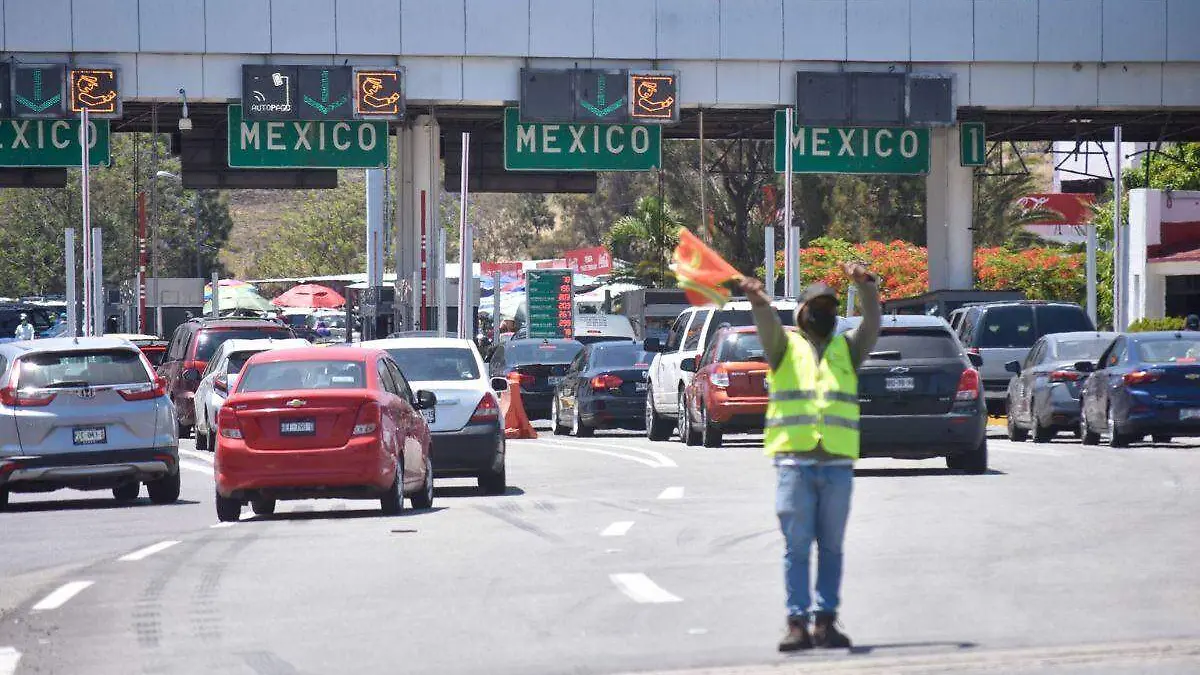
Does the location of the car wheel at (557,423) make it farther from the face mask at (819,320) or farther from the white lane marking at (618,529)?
the face mask at (819,320)

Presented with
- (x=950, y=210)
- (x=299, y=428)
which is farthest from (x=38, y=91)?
(x=299, y=428)

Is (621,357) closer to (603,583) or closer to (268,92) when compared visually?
(268,92)

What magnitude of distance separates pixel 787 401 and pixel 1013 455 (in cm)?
1693

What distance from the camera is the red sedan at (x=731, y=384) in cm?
2823

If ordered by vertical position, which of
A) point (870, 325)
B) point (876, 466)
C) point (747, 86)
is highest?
point (747, 86)

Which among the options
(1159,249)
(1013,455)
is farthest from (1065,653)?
(1159,249)

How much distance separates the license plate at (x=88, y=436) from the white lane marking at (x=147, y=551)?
163 inches

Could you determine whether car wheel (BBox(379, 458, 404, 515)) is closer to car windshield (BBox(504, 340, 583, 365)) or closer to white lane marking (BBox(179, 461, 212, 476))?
white lane marking (BBox(179, 461, 212, 476))

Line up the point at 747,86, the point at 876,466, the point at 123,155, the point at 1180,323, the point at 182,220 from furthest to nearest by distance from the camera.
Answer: the point at 182,220, the point at 123,155, the point at 747,86, the point at 1180,323, the point at 876,466

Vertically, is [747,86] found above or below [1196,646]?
above

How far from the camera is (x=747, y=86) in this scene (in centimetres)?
4922

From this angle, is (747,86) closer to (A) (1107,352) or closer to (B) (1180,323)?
(B) (1180,323)

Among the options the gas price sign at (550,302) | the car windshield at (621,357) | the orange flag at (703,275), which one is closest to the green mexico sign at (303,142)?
the gas price sign at (550,302)

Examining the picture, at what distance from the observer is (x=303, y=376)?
62.2 ft
